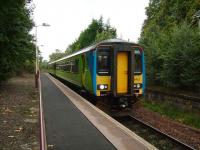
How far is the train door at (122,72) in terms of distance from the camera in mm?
14492

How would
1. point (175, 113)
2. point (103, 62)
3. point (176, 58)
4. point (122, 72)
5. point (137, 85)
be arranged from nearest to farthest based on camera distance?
point (122, 72) < point (103, 62) < point (137, 85) < point (175, 113) < point (176, 58)

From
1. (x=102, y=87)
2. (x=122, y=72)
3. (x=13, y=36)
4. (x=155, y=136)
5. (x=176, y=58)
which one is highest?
(x=13, y=36)

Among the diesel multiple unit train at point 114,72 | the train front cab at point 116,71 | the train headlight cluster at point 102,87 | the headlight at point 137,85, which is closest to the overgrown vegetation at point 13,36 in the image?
the diesel multiple unit train at point 114,72

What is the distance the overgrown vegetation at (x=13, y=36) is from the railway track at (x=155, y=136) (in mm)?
8117

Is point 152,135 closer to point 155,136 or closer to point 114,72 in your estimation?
point 155,136

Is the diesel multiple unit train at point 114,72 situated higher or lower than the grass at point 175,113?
higher

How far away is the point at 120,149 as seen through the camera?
783 cm

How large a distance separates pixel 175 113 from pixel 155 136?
654 cm

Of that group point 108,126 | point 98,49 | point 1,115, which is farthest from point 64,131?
point 98,49

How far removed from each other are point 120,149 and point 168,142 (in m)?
3.26

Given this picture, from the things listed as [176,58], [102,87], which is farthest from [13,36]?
[176,58]

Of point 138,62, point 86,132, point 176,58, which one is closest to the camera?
Answer: point 86,132

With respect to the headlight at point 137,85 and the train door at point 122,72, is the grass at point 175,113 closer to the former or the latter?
the headlight at point 137,85

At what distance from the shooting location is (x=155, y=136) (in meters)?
11.5
